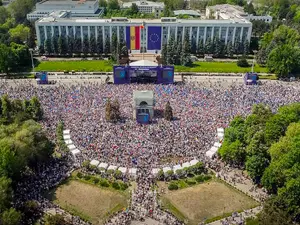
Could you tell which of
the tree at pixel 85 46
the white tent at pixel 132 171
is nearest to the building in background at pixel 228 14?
the tree at pixel 85 46

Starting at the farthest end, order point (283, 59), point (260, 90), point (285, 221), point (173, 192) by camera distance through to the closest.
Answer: point (283, 59), point (260, 90), point (173, 192), point (285, 221)

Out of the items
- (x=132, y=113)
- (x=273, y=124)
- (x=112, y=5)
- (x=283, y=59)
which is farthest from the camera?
(x=112, y=5)

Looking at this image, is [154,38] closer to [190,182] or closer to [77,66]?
[77,66]

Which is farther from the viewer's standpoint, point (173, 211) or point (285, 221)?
point (173, 211)

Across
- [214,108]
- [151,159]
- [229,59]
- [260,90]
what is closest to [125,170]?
[151,159]

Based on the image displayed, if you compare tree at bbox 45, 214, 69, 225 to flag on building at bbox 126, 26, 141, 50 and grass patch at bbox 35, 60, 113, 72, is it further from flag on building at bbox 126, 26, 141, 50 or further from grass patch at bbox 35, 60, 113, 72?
flag on building at bbox 126, 26, 141, 50

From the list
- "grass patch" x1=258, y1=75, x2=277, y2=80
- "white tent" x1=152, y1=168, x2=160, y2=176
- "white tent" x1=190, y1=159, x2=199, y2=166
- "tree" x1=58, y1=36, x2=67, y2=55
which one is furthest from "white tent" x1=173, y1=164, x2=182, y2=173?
"tree" x1=58, y1=36, x2=67, y2=55

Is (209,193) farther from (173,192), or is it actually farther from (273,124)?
(273,124)
